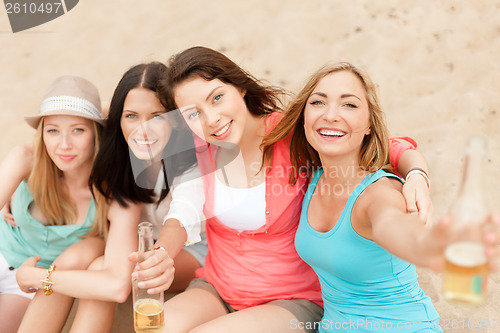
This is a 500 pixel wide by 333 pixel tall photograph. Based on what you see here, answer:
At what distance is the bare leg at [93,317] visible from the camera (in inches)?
95.3

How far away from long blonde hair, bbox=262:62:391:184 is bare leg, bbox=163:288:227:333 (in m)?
0.71

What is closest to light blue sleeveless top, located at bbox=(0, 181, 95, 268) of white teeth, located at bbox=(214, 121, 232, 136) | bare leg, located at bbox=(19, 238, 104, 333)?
bare leg, located at bbox=(19, 238, 104, 333)

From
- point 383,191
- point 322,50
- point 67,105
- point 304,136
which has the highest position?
point 322,50

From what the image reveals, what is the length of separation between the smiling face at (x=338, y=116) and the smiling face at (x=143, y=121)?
744mm

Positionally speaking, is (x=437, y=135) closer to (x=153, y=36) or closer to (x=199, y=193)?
(x=199, y=193)

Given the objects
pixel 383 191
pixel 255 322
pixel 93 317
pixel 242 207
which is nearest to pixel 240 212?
pixel 242 207

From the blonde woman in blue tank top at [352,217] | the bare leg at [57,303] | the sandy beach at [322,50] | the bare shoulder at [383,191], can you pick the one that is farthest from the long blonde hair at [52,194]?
the sandy beach at [322,50]

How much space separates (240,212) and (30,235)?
125 centimetres

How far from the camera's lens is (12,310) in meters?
2.66

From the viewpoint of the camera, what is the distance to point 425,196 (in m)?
1.95

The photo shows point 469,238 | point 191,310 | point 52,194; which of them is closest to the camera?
point 469,238

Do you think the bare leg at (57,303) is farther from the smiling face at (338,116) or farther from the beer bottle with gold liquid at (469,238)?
the beer bottle with gold liquid at (469,238)

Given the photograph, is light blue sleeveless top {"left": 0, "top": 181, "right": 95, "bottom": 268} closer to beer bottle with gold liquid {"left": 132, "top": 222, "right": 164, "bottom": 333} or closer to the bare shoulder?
beer bottle with gold liquid {"left": 132, "top": 222, "right": 164, "bottom": 333}

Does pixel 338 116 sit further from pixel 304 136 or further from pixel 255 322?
pixel 255 322
